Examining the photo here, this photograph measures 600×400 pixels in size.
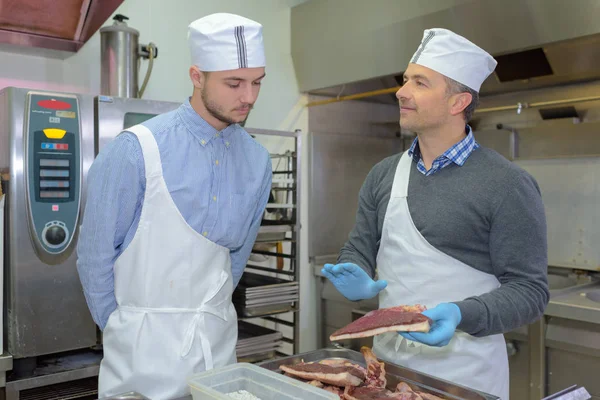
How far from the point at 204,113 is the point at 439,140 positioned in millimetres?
721

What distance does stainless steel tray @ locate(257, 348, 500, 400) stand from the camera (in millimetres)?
1273

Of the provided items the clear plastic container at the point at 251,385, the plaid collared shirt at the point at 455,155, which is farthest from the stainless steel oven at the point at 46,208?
the plaid collared shirt at the point at 455,155

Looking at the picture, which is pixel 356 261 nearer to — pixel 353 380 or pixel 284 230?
pixel 353 380

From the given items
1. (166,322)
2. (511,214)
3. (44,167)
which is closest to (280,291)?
(44,167)

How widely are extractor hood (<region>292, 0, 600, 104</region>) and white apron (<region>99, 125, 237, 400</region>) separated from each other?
195 centimetres

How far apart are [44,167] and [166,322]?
114cm

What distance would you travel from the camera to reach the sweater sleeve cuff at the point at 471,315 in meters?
1.35

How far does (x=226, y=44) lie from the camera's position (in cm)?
161

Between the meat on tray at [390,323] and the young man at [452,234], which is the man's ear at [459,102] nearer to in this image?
the young man at [452,234]

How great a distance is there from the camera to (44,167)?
2.33m

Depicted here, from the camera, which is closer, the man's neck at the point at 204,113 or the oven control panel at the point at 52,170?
the man's neck at the point at 204,113

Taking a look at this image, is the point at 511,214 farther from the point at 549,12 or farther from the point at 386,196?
the point at 549,12

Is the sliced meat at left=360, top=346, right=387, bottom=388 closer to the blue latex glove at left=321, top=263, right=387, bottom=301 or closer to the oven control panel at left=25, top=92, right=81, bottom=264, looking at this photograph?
the blue latex glove at left=321, top=263, right=387, bottom=301

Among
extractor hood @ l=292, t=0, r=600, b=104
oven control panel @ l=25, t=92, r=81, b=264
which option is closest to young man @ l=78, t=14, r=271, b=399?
oven control panel @ l=25, t=92, r=81, b=264
